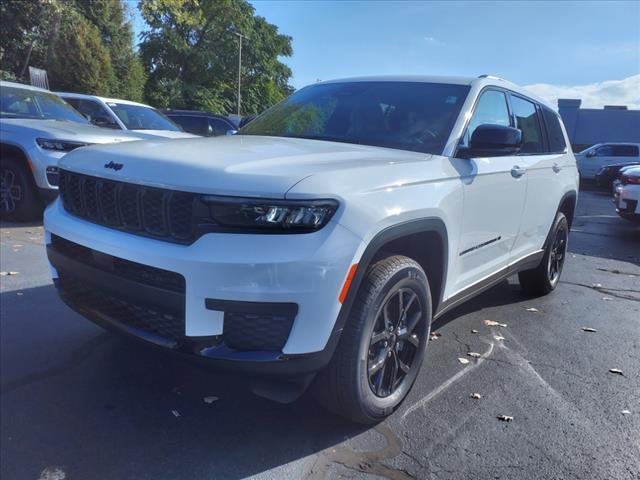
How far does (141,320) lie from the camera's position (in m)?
2.44

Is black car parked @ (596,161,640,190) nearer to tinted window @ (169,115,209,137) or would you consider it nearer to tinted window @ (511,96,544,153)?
tinted window @ (169,115,209,137)

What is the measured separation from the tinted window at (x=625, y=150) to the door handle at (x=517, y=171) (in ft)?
69.8

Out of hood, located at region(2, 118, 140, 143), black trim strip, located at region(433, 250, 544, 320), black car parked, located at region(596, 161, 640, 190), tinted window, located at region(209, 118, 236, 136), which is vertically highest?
hood, located at region(2, 118, 140, 143)

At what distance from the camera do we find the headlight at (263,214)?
7.10 ft

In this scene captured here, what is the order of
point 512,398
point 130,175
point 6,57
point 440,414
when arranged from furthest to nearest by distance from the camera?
1. point 6,57
2. point 512,398
3. point 440,414
4. point 130,175

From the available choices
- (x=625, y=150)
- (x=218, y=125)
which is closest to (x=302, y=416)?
(x=218, y=125)

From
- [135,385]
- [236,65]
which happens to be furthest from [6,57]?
[135,385]

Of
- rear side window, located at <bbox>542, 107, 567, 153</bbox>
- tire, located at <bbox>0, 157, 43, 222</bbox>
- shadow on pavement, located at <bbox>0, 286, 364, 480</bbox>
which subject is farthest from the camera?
tire, located at <bbox>0, 157, 43, 222</bbox>

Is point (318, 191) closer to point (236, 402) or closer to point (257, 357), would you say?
point (257, 357)

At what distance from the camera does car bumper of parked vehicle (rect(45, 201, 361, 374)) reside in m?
2.12

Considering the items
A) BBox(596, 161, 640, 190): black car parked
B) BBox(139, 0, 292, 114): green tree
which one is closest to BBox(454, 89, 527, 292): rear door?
BBox(596, 161, 640, 190): black car parked

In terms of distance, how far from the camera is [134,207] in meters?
2.43

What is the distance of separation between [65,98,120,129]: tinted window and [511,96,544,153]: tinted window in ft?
22.0

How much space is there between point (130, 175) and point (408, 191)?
52.4 inches
